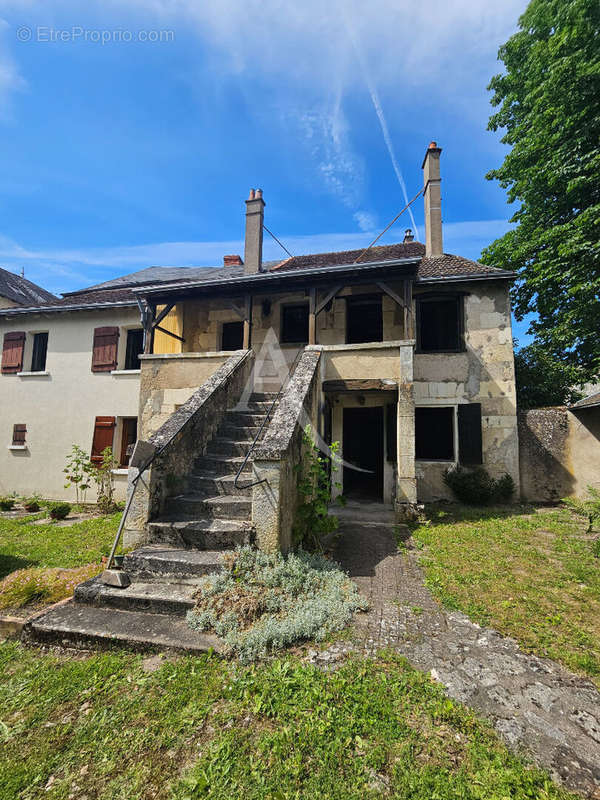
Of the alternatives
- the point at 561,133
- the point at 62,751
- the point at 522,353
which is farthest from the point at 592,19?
the point at 62,751

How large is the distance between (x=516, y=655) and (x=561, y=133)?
1203 centimetres

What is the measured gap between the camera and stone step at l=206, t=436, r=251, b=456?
5223 millimetres

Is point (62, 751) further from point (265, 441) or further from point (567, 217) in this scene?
point (567, 217)

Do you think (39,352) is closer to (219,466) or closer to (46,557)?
(46,557)

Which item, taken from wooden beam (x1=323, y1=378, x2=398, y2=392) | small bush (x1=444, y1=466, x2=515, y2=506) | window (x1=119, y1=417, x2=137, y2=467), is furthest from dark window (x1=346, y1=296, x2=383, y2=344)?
window (x1=119, y1=417, x2=137, y2=467)

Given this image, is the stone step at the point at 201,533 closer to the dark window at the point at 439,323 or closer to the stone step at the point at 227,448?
the stone step at the point at 227,448

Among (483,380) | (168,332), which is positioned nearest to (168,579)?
(168,332)

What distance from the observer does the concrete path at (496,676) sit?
181 centimetres

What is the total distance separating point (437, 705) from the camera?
2.08m

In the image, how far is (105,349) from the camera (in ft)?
32.5

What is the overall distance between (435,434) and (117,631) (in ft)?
26.1

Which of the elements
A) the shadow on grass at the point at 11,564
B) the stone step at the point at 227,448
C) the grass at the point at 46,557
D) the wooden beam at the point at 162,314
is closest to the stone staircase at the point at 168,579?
the stone step at the point at 227,448

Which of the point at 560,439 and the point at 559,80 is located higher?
the point at 559,80

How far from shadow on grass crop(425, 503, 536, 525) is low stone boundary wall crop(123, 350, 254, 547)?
4.41 metres
